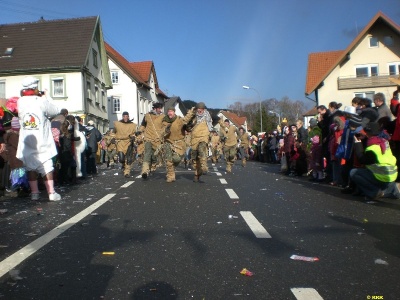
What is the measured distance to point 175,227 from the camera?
5.88 metres

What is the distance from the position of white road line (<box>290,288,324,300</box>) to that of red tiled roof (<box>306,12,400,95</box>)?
4084 cm

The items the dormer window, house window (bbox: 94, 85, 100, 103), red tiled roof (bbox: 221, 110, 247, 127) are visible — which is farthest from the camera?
red tiled roof (bbox: 221, 110, 247, 127)

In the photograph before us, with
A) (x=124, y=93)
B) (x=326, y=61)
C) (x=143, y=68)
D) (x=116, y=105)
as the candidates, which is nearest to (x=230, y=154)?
(x=326, y=61)

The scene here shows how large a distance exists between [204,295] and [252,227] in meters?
2.54

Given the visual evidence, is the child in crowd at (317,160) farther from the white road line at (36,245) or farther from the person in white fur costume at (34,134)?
the white road line at (36,245)

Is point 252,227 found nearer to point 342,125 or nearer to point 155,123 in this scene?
point 342,125

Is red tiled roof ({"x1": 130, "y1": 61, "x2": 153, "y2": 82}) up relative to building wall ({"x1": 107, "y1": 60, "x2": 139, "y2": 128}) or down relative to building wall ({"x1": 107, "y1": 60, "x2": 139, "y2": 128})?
up

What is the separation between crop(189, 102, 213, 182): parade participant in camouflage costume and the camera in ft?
39.8

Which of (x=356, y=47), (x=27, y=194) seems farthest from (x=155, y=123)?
(x=356, y=47)

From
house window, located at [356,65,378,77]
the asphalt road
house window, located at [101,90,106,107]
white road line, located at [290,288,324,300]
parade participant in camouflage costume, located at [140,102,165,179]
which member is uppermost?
house window, located at [356,65,378,77]

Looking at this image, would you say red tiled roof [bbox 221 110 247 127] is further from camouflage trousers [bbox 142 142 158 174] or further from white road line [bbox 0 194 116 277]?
white road line [bbox 0 194 116 277]

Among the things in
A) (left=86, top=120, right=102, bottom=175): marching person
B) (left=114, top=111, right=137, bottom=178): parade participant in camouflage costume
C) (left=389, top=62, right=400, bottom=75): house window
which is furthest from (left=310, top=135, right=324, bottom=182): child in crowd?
(left=389, top=62, right=400, bottom=75): house window

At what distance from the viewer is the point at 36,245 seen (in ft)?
16.3

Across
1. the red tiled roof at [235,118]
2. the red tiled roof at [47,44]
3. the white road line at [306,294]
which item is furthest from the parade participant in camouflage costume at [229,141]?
the red tiled roof at [235,118]
